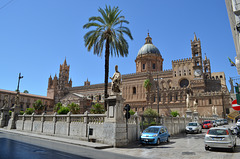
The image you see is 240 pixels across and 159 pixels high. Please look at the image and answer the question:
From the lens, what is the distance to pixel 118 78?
1345 centimetres

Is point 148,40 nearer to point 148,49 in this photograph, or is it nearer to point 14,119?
point 148,49

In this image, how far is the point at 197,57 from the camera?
5703 centimetres

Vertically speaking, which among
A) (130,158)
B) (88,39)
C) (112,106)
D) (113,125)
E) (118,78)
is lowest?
(130,158)

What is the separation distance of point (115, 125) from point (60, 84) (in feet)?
291

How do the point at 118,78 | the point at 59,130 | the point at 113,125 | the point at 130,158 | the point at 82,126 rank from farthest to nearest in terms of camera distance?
1. the point at 59,130
2. the point at 82,126
3. the point at 118,78
4. the point at 113,125
5. the point at 130,158

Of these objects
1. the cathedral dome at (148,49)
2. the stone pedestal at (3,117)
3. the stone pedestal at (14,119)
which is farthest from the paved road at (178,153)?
the cathedral dome at (148,49)

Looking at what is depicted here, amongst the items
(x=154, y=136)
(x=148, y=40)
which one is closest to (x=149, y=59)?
(x=148, y=40)

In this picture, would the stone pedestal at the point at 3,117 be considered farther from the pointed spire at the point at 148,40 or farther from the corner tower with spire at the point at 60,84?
the corner tower with spire at the point at 60,84

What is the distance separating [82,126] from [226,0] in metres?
12.7

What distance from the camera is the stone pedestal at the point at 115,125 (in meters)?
12.4

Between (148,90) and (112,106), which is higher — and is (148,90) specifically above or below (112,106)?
above

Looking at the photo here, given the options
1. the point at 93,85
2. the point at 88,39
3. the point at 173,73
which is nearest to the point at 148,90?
the point at 173,73

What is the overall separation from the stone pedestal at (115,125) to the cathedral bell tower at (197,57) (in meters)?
48.6

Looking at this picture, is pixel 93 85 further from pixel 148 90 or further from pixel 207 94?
pixel 207 94
